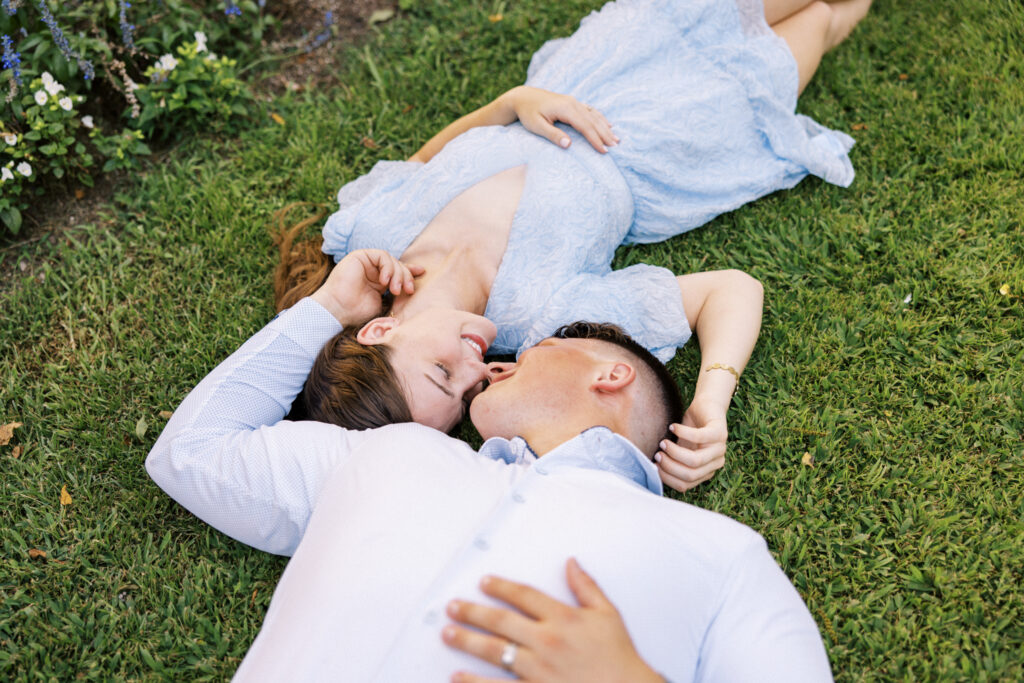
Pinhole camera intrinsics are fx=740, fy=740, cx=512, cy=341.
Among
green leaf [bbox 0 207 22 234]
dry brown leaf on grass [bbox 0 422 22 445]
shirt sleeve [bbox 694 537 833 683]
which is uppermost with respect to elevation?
green leaf [bbox 0 207 22 234]

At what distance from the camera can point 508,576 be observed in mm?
2189

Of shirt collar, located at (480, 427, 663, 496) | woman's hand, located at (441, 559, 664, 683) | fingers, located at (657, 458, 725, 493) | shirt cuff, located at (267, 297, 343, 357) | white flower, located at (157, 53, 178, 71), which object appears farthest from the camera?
white flower, located at (157, 53, 178, 71)

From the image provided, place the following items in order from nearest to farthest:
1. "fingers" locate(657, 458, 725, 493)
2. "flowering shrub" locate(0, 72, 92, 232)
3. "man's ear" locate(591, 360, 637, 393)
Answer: "man's ear" locate(591, 360, 637, 393)
"fingers" locate(657, 458, 725, 493)
"flowering shrub" locate(0, 72, 92, 232)

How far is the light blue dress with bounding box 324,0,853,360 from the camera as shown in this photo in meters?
3.32

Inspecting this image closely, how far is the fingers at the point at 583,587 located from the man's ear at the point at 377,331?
1.28 meters

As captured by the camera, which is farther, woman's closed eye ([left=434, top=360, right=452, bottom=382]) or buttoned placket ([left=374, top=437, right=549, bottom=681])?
woman's closed eye ([left=434, top=360, right=452, bottom=382])

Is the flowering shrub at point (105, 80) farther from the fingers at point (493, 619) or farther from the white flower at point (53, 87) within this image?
the fingers at point (493, 619)

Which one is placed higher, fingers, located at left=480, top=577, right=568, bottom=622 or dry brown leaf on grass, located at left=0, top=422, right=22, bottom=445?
fingers, located at left=480, top=577, right=568, bottom=622

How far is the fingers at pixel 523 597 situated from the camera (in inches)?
81.4

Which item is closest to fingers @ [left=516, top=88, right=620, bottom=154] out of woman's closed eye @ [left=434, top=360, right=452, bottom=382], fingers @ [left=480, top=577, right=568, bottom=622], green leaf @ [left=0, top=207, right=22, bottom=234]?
Answer: woman's closed eye @ [left=434, top=360, right=452, bottom=382]

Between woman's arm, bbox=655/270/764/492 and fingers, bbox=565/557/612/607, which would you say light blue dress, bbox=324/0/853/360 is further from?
fingers, bbox=565/557/612/607

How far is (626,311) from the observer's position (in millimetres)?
3256

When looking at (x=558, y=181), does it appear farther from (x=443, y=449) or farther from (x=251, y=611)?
(x=251, y=611)

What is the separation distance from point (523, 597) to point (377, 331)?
139cm
